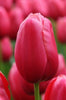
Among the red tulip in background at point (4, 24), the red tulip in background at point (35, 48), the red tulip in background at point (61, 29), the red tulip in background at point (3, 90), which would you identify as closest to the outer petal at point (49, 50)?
the red tulip in background at point (35, 48)

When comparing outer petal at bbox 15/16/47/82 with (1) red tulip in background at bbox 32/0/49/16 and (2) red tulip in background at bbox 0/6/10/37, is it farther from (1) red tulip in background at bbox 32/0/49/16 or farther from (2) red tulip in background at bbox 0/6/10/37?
(1) red tulip in background at bbox 32/0/49/16

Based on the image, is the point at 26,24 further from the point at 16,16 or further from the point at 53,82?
the point at 16,16

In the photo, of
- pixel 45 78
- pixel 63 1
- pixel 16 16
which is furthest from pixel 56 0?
pixel 45 78

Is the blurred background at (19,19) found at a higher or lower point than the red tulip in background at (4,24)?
lower

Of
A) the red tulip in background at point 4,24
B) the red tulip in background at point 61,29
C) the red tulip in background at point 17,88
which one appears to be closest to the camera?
the red tulip in background at point 17,88

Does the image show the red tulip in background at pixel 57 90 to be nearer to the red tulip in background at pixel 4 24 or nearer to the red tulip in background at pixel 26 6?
the red tulip in background at pixel 4 24

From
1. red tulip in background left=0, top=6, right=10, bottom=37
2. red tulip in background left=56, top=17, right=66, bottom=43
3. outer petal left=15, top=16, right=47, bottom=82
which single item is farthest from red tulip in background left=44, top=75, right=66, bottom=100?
red tulip in background left=56, top=17, right=66, bottom=43
